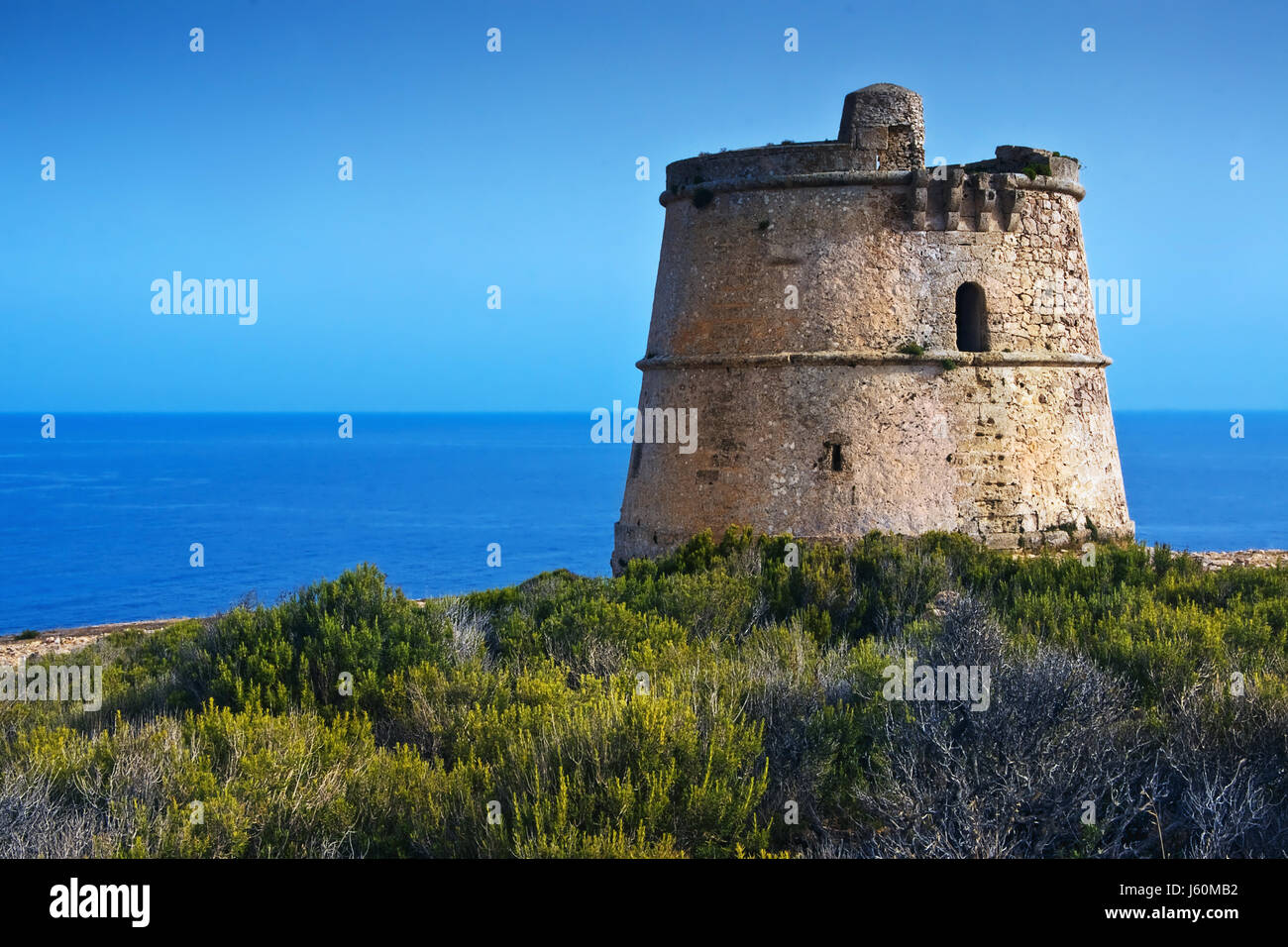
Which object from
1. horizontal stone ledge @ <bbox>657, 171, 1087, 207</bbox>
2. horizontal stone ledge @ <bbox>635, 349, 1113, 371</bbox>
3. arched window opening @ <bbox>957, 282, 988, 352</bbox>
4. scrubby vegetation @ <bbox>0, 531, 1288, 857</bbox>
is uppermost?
horizontal stone ledge @ <bbox>657, 171, 1087, 207</bbox>

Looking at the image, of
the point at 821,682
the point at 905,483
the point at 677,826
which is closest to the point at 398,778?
the point at 677,826

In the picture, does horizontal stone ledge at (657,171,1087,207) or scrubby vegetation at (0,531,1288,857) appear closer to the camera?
scrubby vegetation at (0,531,1288,857)

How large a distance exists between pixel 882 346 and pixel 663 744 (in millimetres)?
8671

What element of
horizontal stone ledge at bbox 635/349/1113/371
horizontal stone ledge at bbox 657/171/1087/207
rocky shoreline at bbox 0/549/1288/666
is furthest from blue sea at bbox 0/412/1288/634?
horizontal stone ledge at bbox 657/171/1087/207

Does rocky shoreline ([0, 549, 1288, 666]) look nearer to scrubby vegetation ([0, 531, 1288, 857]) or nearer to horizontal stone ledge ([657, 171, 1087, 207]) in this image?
horizontal stone ledge ([657, 171, 1087, 207])

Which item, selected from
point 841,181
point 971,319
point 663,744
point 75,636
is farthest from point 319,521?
point 663,744

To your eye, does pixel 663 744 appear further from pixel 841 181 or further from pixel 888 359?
pixel 841 181

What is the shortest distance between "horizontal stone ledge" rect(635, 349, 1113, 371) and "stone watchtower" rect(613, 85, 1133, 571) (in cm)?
2

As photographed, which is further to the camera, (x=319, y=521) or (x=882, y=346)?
(x=319, y=521)

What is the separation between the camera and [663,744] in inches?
209

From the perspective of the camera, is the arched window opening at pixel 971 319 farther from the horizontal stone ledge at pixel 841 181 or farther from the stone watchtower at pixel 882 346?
the horizontal stone ledge at pixel 841 181

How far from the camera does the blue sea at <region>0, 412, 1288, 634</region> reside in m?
38.5

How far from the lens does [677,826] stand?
5004 mm
